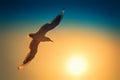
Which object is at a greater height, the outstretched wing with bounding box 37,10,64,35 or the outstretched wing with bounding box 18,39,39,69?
the outstretched wing with bounding box 37,10,64,35

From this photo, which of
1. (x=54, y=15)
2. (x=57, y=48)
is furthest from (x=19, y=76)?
(x=54, y=15)

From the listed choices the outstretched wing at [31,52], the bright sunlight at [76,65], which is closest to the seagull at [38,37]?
the outstretched wing at [31,52]

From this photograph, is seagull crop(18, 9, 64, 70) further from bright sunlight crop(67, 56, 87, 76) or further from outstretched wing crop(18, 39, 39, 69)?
bright sunlight crop(67, 56, 87, 76)

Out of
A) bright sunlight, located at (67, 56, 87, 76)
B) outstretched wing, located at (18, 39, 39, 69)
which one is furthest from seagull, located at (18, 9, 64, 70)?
bright sunlight, located at (67, 56, 87, 76)

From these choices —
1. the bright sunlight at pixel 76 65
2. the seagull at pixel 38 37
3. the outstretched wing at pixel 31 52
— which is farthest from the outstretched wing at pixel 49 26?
the bright sunlight at pixel 76 65

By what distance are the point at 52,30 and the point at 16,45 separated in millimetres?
336

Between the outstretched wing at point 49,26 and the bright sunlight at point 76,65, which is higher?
the outstretched wing at point 49,26

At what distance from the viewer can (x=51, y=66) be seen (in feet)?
7.22

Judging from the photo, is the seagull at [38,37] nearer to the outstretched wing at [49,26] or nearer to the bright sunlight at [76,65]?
the outstretched wing at [49,26]

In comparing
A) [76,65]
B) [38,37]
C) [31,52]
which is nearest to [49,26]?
[38,37]

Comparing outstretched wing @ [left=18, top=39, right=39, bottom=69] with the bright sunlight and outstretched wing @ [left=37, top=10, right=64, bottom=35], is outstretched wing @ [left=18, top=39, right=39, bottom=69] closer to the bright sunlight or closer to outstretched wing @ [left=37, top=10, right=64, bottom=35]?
outstretched wing @ [left=37, top=10, right=64, bottom=35]

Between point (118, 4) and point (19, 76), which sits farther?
point (118, 4)

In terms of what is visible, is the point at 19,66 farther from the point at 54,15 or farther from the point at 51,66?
the point at 54,15

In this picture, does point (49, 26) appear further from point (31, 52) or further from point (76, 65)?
point (76, 65)
